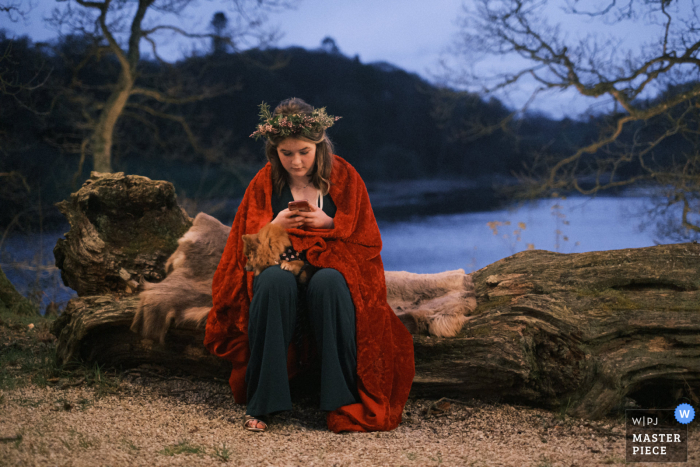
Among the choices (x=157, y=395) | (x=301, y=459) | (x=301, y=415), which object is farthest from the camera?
(x=157, y=395)

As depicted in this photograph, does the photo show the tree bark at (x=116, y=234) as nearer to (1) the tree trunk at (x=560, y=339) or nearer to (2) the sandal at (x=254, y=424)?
(1) the tree trunk at (x=560, y=339)

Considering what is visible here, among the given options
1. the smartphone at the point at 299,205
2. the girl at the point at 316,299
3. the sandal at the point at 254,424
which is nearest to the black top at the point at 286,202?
the girl at the point at 316,299

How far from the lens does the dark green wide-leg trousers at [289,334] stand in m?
2.18

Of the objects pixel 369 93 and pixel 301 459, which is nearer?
pixel 301 459

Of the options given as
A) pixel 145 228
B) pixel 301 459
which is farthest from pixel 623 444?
pixel 145 228

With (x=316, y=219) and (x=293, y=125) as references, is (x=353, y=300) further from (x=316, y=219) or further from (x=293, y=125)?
(x=293, y=125)

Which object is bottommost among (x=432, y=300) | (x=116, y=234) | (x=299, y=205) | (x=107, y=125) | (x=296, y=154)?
(x=432, y=300)

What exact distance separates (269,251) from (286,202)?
13.9 inches

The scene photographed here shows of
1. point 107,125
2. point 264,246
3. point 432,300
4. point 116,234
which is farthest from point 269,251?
point 107,125

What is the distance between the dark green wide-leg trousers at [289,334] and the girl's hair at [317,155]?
50 cm

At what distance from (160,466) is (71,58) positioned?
5.62 meters

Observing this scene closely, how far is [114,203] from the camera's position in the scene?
128 inches

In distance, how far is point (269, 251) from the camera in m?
2.27

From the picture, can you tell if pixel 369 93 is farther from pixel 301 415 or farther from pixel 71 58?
pixel 301 415
